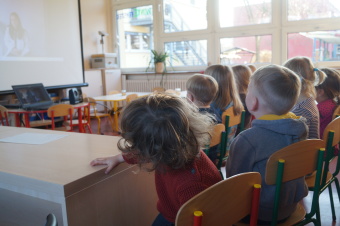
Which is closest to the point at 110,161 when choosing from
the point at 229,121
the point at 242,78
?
the point at 229,121

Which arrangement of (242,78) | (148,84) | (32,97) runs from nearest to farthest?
(242,78), (32,97), (148,84)

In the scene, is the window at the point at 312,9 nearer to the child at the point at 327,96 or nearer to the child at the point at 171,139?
the child at the point at 327,96

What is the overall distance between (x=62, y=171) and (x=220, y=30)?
5.33 metres

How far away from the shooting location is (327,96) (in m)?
2.19

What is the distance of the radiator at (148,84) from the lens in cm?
614

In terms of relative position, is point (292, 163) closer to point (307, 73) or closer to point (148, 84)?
point (307, 73)

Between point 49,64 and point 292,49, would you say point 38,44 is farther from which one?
point 292,49

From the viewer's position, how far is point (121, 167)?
104cm

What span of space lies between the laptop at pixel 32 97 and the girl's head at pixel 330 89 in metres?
2.74

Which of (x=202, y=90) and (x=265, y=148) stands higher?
(x=202, y=90)

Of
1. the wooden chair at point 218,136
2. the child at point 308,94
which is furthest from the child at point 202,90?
the child at point 308,94

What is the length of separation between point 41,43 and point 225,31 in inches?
128

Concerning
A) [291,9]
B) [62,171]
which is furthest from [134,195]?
[291,9]

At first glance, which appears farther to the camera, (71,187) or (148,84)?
(148,84)
